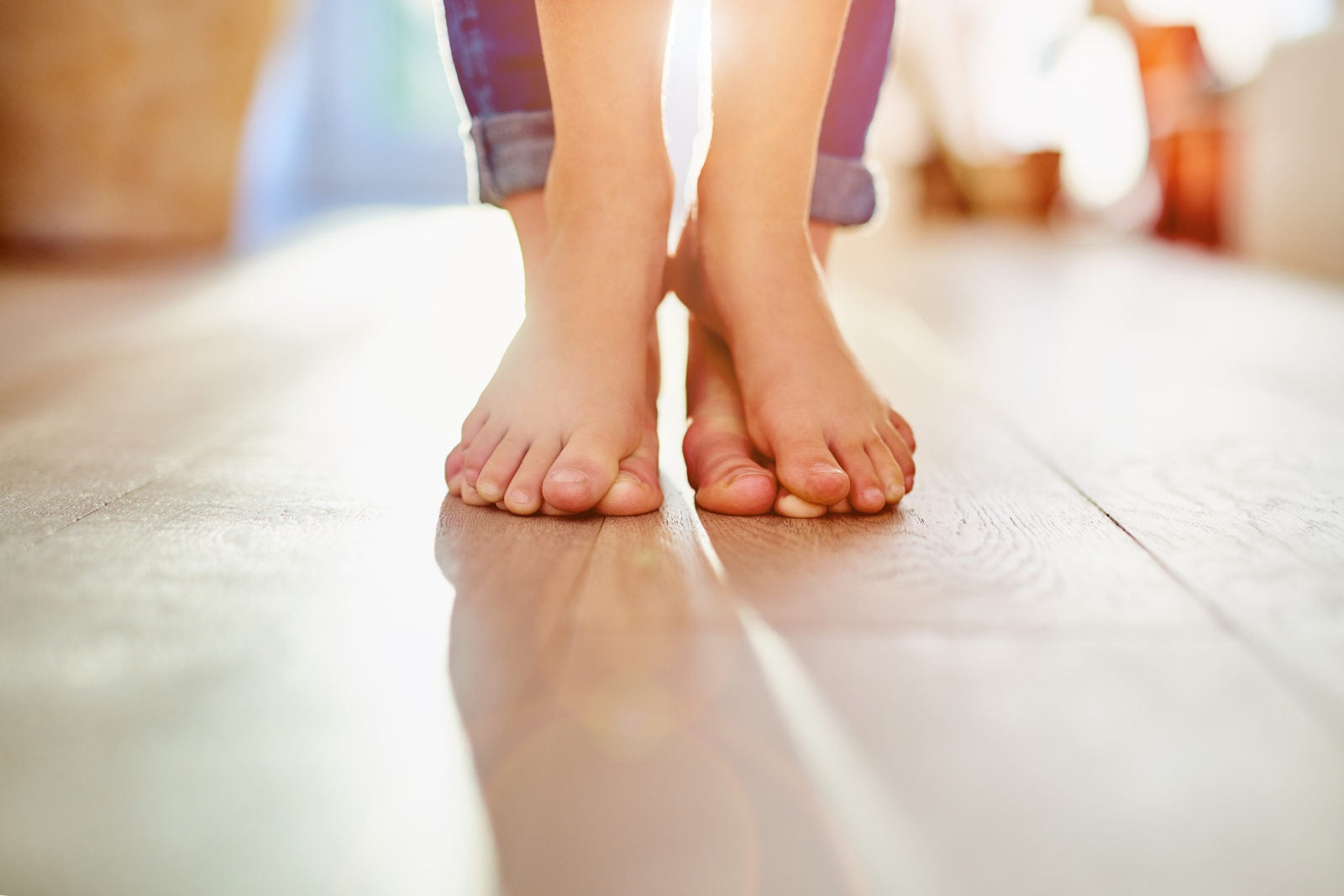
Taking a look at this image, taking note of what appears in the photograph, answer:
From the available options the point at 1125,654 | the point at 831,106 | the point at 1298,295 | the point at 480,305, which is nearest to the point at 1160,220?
the point at 1298,295

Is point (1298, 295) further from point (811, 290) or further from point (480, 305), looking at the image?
point (811, 290)

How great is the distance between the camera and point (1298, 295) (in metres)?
1.94

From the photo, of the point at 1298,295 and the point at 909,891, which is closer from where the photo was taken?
the point at 909,891

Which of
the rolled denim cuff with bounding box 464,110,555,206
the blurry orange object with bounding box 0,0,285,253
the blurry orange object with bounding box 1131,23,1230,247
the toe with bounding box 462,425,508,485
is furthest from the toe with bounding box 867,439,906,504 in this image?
the blurry orange object with bounding box 1131,23,1230,247

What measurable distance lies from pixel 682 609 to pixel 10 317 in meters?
1.26

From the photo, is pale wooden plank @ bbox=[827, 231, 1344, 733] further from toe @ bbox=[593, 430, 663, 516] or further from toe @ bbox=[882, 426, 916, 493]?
toe @ bbox=[593, 430, 663, 516]

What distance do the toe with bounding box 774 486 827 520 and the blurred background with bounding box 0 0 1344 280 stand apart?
15.7 inches

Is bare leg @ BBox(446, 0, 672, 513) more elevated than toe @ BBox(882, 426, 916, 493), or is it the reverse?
bare leg @ BBox(446, 0, 672, 513)

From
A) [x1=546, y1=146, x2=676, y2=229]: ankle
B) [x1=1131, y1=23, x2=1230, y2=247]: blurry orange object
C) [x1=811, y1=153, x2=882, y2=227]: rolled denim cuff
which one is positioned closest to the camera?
[x1=546, y1=146, x2=676, y2=229]: ankle

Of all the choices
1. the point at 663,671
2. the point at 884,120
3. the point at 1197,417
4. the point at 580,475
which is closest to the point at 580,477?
the point at 580,475

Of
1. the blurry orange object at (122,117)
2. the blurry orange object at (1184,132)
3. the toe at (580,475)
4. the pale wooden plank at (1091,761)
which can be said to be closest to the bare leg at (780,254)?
the toe at (580,475)

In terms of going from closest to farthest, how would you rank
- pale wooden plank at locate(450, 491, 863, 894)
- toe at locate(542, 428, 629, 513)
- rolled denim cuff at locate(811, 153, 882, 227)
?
pale wooden plank at locate(450, 491, 863, 894) → toe at locate(542, 428, 629, 513) → rolled denim cuff at locate(811, 153, 882, 227)

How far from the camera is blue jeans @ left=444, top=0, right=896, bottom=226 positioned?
0.80m

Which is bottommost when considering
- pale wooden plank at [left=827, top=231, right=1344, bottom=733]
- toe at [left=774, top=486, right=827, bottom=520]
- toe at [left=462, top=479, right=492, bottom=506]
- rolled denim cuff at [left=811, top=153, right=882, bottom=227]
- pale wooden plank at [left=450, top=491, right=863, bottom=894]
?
pale wooden plank at [left=827, top=231, right=1344, bottom=733]
